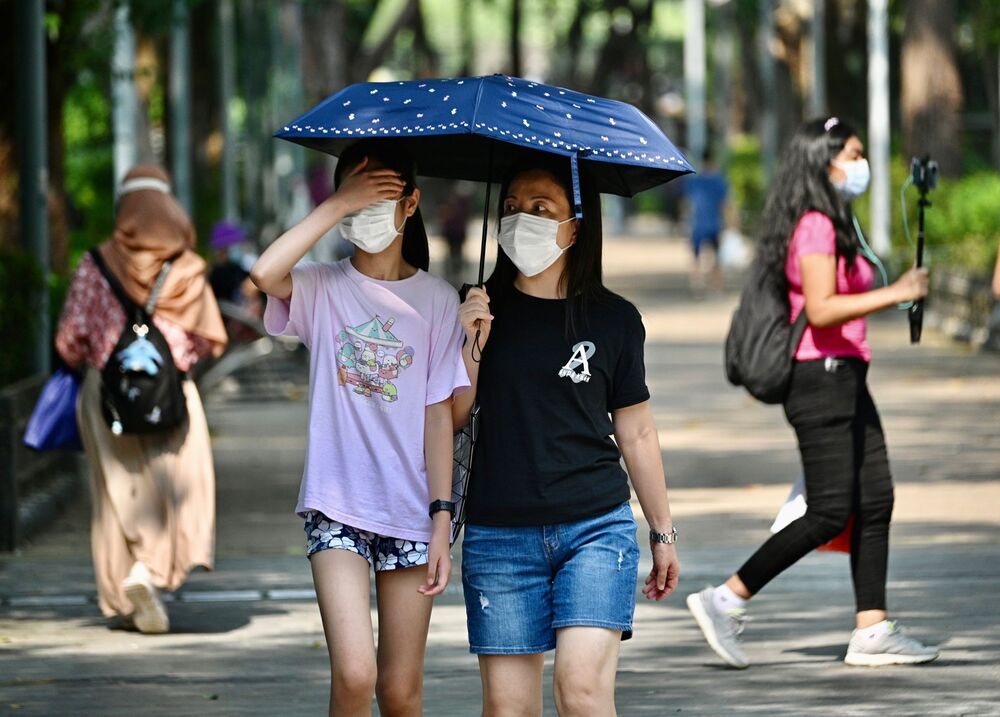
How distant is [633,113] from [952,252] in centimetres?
1825

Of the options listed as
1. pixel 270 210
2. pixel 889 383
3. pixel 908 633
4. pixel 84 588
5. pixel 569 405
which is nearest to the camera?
pixel 569 405

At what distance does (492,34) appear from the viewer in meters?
107

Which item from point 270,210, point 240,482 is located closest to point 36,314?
point 240,482

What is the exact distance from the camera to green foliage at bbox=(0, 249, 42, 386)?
1165 cm

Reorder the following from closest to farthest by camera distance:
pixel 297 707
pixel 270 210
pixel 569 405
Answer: pixel 569 405 < pixel 297 707 < pixel 270 210

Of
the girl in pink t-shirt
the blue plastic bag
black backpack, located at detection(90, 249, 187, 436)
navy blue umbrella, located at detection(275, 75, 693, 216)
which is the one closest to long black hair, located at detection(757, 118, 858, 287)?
navy blue umbrella, located at detection(275, 75, 693, 216)

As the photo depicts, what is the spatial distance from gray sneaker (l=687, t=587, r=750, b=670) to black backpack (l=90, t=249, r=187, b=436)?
85.6 inches

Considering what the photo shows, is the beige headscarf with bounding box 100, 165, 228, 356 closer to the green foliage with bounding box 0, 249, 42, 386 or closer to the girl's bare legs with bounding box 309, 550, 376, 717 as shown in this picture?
the girl's bare legs with bounding box 309, 550, 376, 717

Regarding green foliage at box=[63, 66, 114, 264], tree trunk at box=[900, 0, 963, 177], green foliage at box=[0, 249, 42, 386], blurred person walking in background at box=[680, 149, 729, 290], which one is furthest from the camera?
blurred person walking in background at box=[680, 149, 729, 290]

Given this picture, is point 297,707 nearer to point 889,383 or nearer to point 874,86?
point 889,383

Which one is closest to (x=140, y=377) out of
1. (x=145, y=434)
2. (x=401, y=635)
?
(x=145, y=434)

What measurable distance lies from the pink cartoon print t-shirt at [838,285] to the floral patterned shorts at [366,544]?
256 centimetres

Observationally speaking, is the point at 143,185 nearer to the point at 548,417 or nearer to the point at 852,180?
the point at 852,180

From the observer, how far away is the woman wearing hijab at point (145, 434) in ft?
26.3
